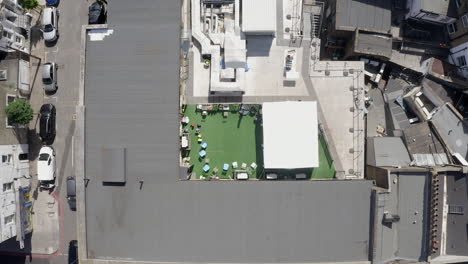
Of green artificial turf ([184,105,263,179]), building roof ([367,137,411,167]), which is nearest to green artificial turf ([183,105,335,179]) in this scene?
green artificial turf ([184,105,263,179])

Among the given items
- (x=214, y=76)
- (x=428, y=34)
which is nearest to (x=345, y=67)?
(x=428, y=34)

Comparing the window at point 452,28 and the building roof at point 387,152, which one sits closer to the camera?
the building roof at point 387,152

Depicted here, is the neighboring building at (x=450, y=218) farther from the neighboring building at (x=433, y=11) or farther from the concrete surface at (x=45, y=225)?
the concrete surface at (x=45, y=225)

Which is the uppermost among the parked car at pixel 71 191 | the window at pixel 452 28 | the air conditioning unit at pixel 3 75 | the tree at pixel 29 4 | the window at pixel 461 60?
the tree at pixel 29 4

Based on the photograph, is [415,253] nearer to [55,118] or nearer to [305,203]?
[305,203]

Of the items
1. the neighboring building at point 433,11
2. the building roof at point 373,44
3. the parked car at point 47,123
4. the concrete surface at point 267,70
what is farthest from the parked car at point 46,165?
the neighboring building at point 433,11

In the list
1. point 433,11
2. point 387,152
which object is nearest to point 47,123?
point 387,152
